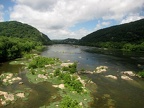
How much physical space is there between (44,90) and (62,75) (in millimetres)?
9807

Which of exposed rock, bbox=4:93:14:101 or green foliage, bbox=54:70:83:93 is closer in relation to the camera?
exposed rock, bbox=4:93:14:101

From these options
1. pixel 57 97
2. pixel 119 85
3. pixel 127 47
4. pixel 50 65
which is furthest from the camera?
pixel 127 47

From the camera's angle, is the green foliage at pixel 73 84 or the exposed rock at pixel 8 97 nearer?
the exposed rock at pixel 8 97

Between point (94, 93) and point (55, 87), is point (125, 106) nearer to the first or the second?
point (94, 93)

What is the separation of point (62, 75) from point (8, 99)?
1911 centimetres

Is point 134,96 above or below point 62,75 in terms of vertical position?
below

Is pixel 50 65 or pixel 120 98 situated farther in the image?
pixel 50 65

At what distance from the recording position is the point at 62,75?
51250mm

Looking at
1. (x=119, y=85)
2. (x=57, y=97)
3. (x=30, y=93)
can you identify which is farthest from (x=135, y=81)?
(x=30, y=93)

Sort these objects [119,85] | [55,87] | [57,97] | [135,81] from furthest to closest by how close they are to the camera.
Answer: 1. [135,81]
2. [119,85]
3. [55,87]
4. [57,97]

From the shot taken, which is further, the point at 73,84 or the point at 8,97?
the point at 73,84

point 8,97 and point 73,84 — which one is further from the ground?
point 73,84

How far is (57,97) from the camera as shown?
3797 centimetres

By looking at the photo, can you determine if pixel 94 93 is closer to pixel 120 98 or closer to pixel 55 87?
pixel 120 98
